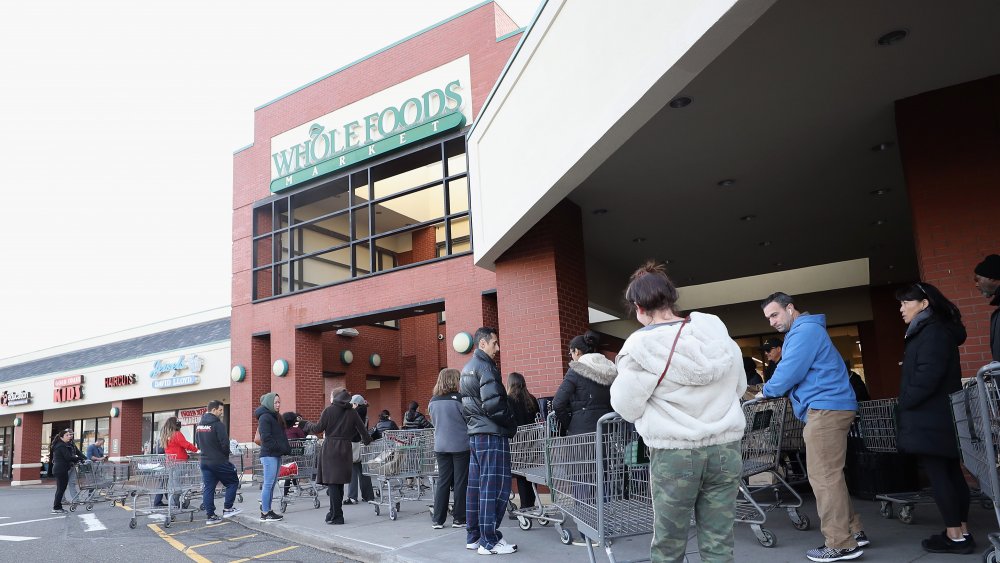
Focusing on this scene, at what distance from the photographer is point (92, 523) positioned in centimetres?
1203

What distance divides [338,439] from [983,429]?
23.9 feet

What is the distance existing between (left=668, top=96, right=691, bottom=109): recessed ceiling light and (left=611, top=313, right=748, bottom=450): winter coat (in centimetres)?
447

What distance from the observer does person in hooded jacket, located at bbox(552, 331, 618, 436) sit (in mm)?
5930

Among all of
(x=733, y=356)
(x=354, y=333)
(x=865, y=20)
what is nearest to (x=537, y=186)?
(x=865, y=20)

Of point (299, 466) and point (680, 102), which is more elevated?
point (680, 102)

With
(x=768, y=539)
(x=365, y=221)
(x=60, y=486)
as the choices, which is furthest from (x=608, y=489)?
(x=365, y=221)

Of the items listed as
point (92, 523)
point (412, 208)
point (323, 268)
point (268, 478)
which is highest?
point (412, 208)

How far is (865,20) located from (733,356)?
4258 millimetres

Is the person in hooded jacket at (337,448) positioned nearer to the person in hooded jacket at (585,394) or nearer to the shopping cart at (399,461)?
the shopping cart at (399,461)

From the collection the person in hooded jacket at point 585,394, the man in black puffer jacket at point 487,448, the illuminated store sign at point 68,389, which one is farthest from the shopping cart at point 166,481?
the illuminated store sign at point 68,389

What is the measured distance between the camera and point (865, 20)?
232 inches

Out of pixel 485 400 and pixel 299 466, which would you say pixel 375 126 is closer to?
pixel 299 466

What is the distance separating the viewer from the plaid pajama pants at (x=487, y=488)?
6000 mm

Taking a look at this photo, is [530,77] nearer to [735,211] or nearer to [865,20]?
[865,20]
